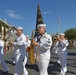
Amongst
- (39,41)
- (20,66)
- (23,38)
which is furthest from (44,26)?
(20,66)

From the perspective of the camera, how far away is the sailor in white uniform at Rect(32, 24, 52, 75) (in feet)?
19.9

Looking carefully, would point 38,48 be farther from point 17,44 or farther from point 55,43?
point 55,43

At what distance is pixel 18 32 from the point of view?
8.24 meters

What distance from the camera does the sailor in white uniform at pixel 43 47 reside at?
6.06 metres

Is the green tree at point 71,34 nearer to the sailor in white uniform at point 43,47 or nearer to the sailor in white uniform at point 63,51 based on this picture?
the sailor in white uniform at point 63,51

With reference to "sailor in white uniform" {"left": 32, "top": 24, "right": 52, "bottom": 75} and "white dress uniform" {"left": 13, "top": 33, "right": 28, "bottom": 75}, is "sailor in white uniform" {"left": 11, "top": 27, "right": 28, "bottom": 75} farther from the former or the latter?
"sailor in white uniform" {"left": 32, "top": 24, "right": 52, "bottom": 75}

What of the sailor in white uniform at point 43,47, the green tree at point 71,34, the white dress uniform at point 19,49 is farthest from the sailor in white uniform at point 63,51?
the green tree at point 71,34

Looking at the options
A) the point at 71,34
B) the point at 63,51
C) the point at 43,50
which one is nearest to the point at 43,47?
the point at 43,50

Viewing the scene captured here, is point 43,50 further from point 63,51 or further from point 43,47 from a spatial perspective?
point 63,51

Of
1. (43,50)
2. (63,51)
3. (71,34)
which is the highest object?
(71,34)

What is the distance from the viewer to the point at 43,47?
6051 millimetres

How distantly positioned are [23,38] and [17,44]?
28 cm

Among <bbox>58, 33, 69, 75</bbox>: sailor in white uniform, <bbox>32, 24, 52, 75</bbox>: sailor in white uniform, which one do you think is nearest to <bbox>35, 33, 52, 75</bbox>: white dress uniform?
<bbox>32, 24, 52, 75</bbox>: sailor in white uniform

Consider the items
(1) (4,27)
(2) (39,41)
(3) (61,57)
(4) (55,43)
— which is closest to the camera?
(2) (39,41)
